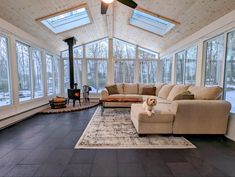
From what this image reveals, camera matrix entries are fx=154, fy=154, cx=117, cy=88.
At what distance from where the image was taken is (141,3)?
12.6 feet

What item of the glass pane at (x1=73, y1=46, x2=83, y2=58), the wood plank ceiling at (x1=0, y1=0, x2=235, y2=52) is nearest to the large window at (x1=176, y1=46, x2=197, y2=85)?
the wood plank ceiling at (x1=0, y1=0, x2=235, y2=52)

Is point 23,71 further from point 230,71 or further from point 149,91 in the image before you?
point 230,71

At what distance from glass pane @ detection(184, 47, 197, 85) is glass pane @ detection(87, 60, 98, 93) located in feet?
13.9

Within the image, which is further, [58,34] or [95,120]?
[58,34]

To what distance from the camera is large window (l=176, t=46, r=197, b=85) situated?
455 centimetres

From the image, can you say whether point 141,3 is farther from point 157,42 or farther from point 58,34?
point 58,34

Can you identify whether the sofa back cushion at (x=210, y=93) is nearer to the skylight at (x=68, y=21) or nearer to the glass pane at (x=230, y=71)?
the glass pane at (x=230, y=71)

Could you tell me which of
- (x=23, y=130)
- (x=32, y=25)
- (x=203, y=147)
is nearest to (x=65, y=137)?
(x=23, y=130)

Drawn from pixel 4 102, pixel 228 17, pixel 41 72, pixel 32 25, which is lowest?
pixel 4 102

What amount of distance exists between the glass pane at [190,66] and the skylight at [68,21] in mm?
3429

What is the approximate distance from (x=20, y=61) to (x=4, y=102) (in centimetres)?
129

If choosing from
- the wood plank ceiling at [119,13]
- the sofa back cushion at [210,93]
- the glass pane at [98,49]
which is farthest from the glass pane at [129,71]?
the sofa back cushion at [210,93]

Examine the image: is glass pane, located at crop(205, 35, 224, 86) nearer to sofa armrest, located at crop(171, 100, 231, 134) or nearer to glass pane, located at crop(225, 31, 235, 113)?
glass pane, located at crop(225, 31, 235, 113)

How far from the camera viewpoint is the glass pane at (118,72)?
770 centimetres
